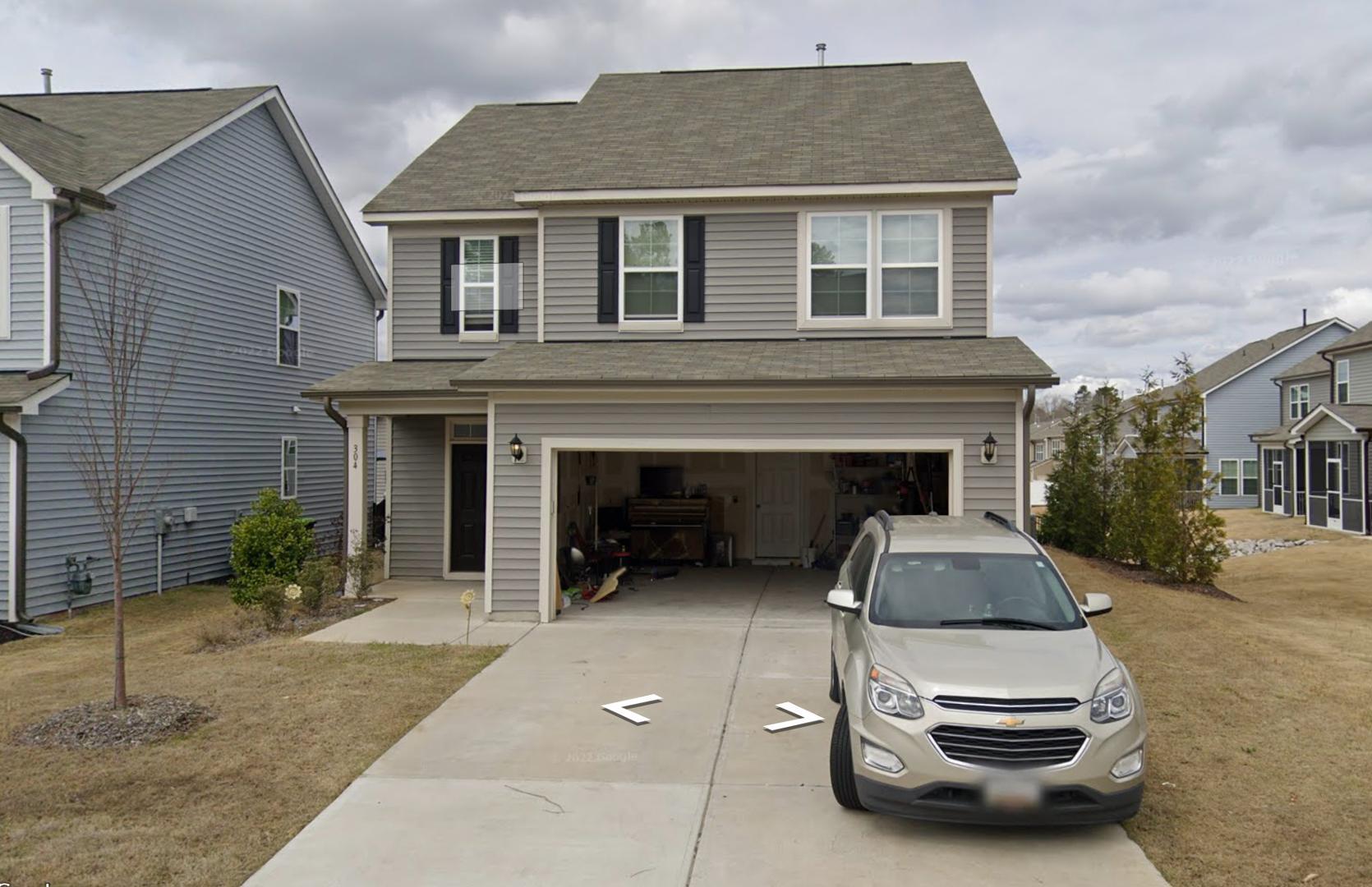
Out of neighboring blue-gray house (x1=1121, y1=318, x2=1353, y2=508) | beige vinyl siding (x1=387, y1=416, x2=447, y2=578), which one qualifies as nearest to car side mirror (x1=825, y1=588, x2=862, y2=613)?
beige vinyl siding (x1=387, y1=416, x2=447, y2=578)

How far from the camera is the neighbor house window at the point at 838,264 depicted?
12352 mm

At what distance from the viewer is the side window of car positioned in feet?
21.0

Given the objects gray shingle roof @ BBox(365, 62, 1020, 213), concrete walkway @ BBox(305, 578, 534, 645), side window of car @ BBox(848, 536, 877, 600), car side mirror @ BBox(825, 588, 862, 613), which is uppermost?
gray shingle roof @ BBox(365, 62, 1020, 213)

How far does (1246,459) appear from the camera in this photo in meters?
37.7

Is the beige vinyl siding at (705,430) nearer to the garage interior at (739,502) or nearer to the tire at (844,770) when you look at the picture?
the garage interior at (739,502)

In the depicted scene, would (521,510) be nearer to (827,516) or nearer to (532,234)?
(532,234)

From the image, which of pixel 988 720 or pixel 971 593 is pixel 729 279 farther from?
pixel 988 720

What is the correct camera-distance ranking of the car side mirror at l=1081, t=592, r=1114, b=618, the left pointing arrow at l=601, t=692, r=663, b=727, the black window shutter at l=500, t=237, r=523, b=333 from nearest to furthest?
the car side mirror at l=1081, t=592, r=1114, b=618
the left pointing arrow at l=601, t=692, r=663, b=727
the black window shutter at l=500, t=237, r=523, b=333

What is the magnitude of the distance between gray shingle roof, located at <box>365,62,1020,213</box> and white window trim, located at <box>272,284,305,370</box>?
14.3ft

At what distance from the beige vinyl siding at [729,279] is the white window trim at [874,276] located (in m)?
0.07

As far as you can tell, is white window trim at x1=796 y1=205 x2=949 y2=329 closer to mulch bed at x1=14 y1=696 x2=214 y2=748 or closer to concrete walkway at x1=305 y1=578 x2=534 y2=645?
concrete walkway at x1=305 y1=578 x2=534 y2=645

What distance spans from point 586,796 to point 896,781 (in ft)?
6.56

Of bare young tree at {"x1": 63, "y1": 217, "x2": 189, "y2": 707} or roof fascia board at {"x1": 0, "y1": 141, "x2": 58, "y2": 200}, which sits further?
bare young tree at {"x1": 63, "y1": 217, "x2": 189, "y2": 707}

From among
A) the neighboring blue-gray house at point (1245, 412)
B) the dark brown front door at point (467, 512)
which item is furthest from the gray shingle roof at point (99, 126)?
the neighboring blue-gray house at point (1245, 412)
